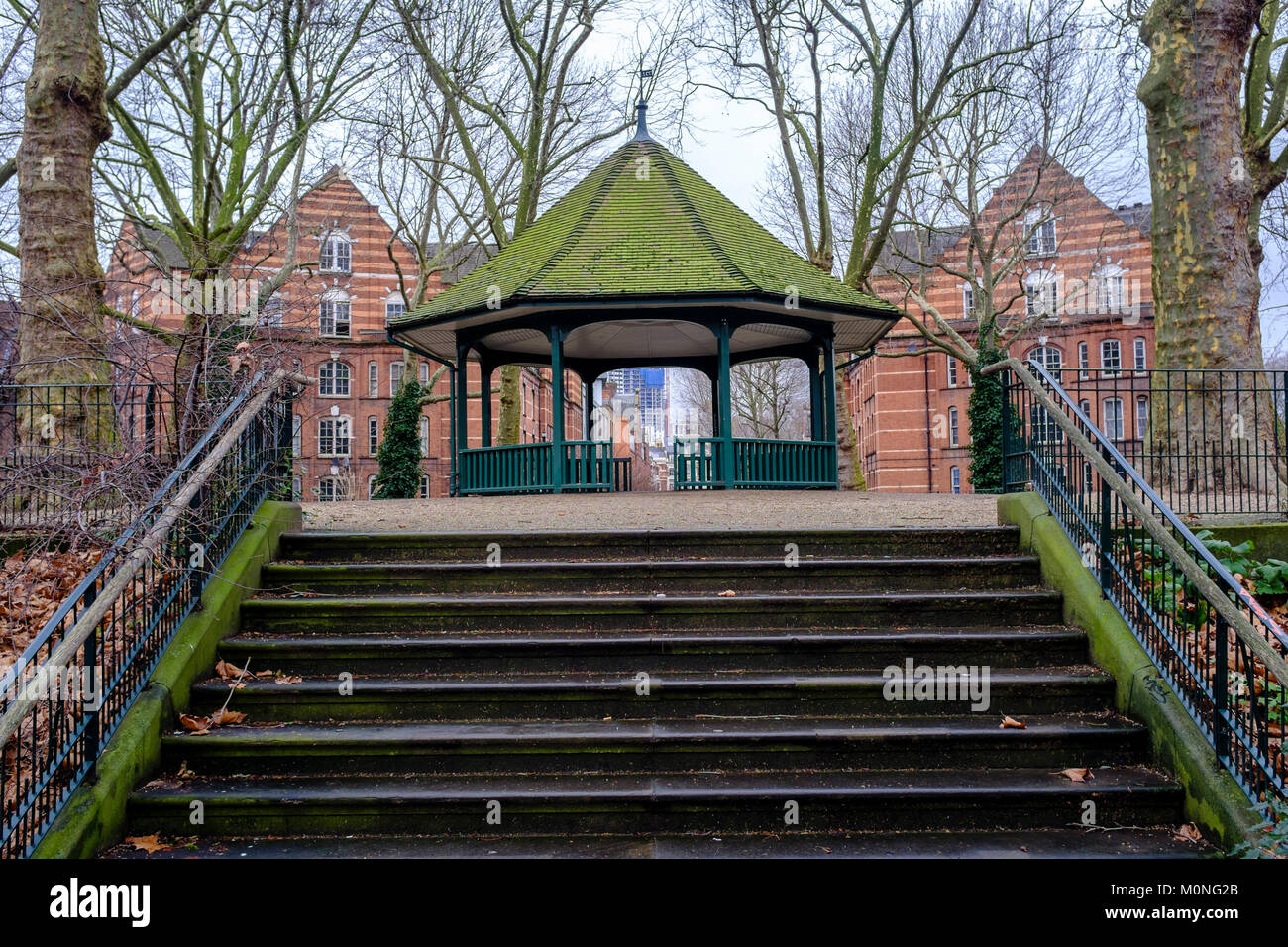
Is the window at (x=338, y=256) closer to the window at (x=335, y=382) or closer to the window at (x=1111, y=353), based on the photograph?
the window at (x=335, y=382)

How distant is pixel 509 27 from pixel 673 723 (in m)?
19.6

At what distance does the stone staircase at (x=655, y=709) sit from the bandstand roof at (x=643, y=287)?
8053mm

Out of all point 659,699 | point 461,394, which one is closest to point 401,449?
point 461,394

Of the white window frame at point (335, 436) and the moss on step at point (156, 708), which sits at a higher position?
the white window frame at point (335, 436)

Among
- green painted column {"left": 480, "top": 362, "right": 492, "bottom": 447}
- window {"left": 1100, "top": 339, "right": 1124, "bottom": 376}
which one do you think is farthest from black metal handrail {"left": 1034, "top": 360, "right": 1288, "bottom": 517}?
window {"left": 1100, "top": 339, "right": 1124, "bottom": 376}

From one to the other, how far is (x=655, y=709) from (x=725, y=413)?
33.5 ft

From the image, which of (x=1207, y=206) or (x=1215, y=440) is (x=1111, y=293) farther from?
(x=1215, y=440)

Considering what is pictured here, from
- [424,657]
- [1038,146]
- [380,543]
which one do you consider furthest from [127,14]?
[1038,146]

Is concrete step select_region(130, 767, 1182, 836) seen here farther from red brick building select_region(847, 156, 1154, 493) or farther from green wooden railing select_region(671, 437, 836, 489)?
red brick building select_region(847, 156, 1154, 493)

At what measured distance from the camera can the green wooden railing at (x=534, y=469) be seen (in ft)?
49.8

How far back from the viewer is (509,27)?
A: 68.6 feet

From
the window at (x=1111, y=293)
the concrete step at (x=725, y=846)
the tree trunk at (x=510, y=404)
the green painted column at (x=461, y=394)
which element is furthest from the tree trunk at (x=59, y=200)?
the window at (x=1111, y=293)

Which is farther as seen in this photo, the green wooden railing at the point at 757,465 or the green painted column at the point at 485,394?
the green painted column at the point at 485,394
